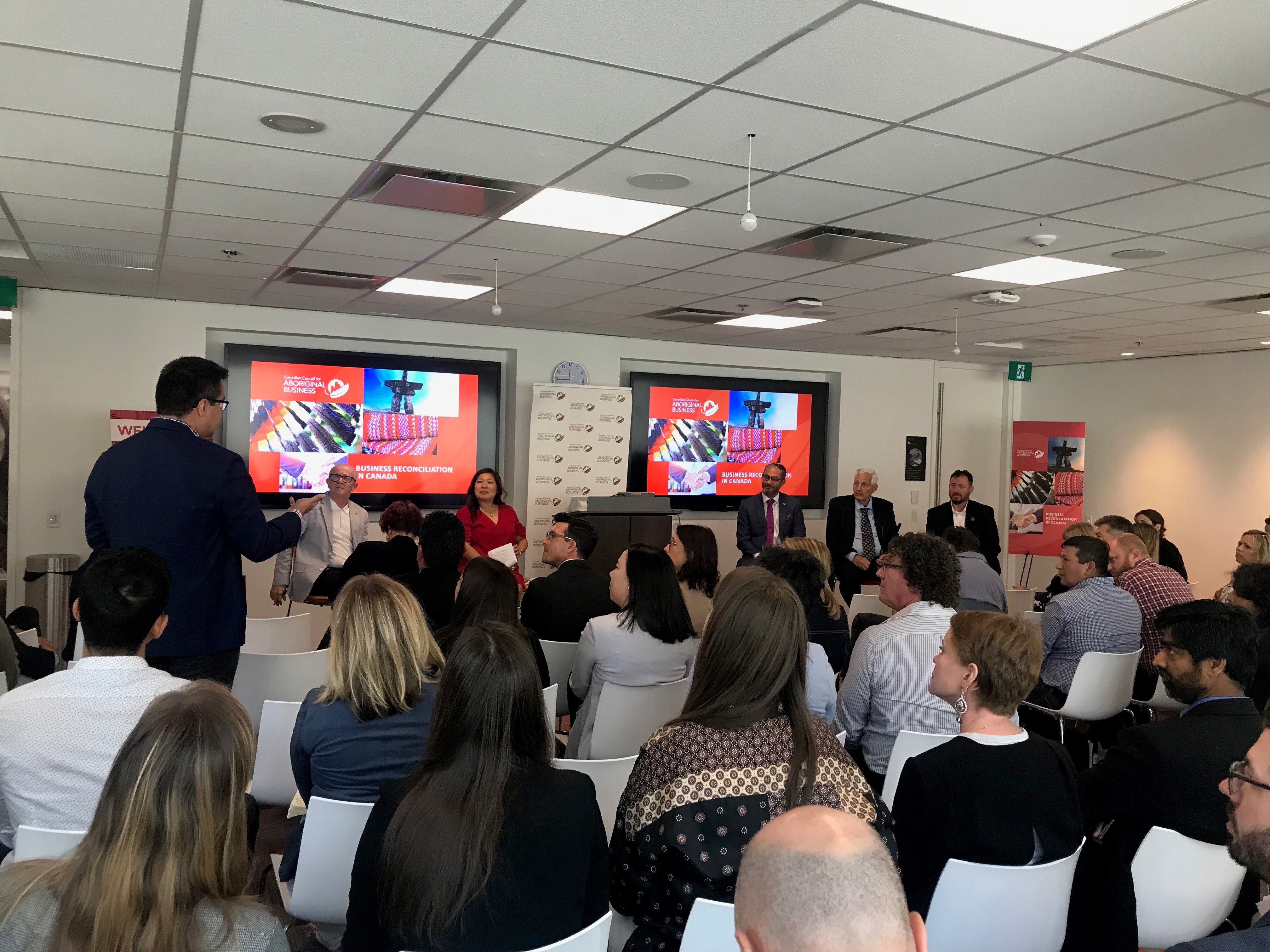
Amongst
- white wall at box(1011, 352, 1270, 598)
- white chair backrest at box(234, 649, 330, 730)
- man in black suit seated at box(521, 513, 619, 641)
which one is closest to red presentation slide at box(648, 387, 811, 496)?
white wall at box(1011, 352, 1270, 598)

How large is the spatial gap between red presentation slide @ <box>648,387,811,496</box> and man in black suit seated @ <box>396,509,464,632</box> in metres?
5.90

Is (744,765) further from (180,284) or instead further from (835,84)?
(180,284)

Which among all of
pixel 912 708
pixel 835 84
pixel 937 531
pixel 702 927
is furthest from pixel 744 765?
pixel 937 531

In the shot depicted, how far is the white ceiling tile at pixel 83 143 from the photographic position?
12.0 feet

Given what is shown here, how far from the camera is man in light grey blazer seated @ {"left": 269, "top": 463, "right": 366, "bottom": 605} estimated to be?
6.71m

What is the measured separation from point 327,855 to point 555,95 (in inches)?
95.3

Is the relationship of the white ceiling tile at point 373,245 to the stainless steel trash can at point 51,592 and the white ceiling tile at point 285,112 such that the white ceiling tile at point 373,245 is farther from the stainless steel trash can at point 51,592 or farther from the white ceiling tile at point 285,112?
the stainless steel trash can at point 51,592

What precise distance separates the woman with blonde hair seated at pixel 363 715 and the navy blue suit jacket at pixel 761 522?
20.1 ft

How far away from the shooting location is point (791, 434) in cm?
1112

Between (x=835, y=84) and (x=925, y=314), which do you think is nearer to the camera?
(x=835, y=84)

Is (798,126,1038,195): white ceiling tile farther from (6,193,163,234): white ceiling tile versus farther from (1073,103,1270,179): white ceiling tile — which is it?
(6,193,163,234): white ceiling tile

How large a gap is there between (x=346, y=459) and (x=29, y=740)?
7.00 meters

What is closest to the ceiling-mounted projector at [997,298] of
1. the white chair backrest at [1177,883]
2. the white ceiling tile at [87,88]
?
the white chair backrest at [1177,883]

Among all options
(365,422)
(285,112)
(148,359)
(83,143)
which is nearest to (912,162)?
(285,112)
